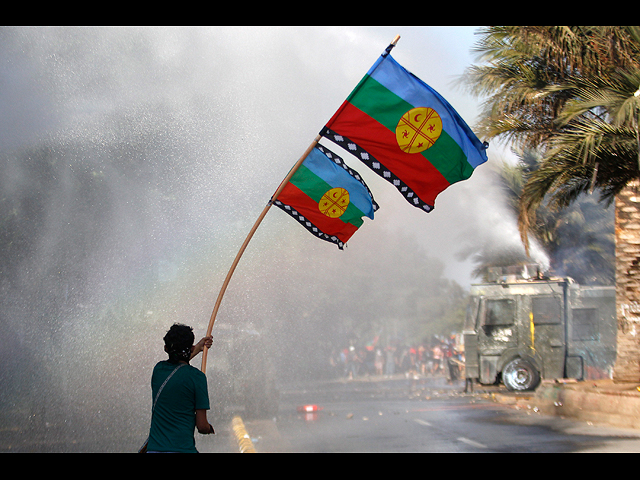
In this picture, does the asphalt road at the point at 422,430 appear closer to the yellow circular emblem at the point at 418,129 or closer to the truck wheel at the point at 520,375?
the truck wheel at the point at 520,375

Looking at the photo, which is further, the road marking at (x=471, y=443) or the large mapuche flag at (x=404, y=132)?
the road marking at (x=471, y=443)

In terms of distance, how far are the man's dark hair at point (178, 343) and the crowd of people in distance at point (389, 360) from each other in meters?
17.9

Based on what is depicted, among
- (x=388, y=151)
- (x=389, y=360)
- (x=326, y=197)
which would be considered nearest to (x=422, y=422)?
(x=326, y=197)

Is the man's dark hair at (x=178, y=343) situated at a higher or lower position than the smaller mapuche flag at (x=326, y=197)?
lower

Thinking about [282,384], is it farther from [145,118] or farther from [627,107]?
[627,107]

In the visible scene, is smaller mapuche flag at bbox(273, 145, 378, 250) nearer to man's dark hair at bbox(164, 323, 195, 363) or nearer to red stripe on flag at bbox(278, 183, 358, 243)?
red stripe on flag at bbox(278, 183, 358, 243)

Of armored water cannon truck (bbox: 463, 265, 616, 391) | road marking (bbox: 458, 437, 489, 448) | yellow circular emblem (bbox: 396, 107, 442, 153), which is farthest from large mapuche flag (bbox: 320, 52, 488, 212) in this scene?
armored water cannon truck (bbox: 463, 265, 616, 391)

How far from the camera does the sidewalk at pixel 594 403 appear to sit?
919cm

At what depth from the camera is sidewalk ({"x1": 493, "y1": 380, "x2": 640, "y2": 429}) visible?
9.19 meters

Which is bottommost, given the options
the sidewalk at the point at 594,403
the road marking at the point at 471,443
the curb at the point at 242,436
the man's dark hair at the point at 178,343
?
the curb at the point at 242,436

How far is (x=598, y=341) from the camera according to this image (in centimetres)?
1338

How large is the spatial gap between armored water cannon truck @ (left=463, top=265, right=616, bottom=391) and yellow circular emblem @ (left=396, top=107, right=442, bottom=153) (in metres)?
9.09

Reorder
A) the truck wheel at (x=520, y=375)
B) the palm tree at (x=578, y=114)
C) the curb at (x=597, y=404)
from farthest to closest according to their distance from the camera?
1. the truck wheel at (x=520, y=375)
2. the palm tree at (x=578, y=114)
3. the curb at (x=597, y=404)

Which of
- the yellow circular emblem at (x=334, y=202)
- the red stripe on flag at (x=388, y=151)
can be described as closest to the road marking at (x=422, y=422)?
the yellow circular emblem at (x=334, y=202)
